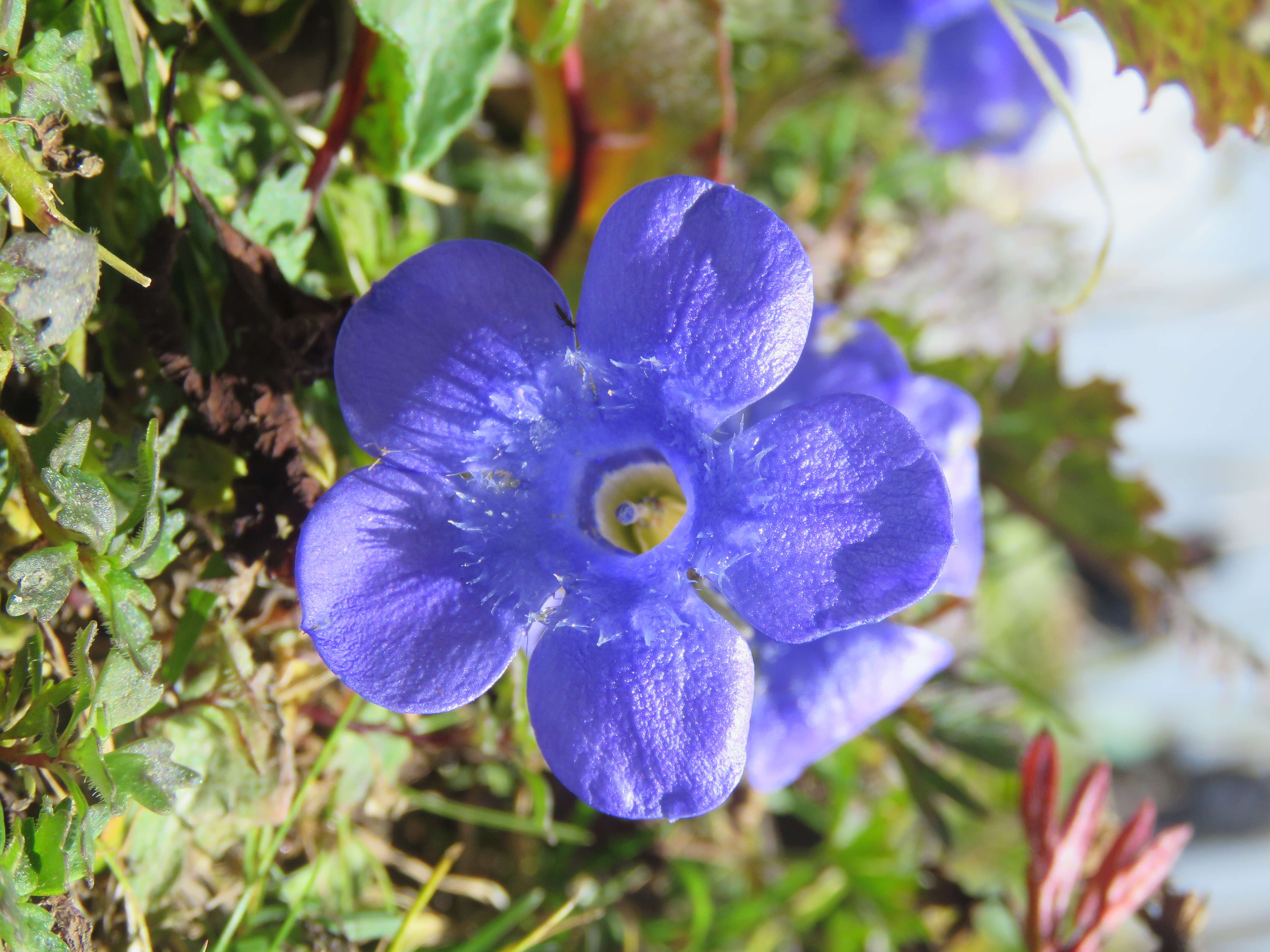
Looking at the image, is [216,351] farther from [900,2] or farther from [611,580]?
[900,2]

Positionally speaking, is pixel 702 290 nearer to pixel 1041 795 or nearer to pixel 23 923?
pixel 23 923

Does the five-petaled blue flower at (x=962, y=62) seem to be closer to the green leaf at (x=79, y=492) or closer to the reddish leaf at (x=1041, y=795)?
the reddish leaf at (x=1041, y=795)

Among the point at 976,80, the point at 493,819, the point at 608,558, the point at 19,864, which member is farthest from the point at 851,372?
the point at 976,80

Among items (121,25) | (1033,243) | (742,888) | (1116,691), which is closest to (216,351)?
(121,25)

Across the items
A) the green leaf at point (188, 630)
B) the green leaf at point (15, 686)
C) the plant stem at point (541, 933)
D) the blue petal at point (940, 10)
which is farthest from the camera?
the blue petal at point (940, 10)

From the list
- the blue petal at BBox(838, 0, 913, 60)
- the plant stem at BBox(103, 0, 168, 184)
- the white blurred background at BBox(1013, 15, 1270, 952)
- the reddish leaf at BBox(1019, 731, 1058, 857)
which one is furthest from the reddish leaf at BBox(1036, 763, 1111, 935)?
the white blurred background at BBox(1013, 15, 1270, 952)

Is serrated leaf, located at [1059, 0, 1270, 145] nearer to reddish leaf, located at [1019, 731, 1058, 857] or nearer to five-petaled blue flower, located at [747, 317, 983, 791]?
five-petaled blue flower, located at [747, 317, 983, 791]

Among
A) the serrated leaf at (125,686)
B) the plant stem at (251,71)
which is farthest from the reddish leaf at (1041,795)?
the plant stem at (251,71)
